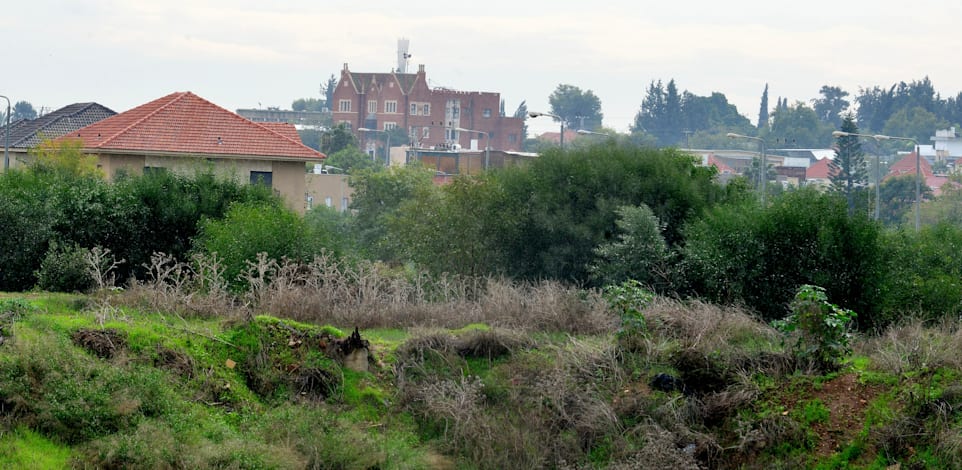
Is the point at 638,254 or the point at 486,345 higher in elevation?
the point at 638,254

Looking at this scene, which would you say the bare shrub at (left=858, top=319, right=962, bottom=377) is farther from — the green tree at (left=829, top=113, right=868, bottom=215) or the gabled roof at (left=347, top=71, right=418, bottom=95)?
the gabled roof at (left=347, top=71, right=418, bottom=95)

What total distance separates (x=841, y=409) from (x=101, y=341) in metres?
10.5

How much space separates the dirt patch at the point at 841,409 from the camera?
50.2 ft

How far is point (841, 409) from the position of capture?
15758 millimetres

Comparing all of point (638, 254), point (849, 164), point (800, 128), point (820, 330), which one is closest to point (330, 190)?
point (849, 164)

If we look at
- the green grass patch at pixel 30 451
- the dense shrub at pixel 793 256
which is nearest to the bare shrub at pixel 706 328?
the dense shrub at pixel 793 256

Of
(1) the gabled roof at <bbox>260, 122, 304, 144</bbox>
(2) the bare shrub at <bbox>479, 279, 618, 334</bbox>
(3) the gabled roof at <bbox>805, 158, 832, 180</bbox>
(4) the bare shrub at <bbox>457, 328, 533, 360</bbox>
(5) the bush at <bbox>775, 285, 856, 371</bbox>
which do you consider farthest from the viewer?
(3) the gabled roof at <bbox>805, 158, 832, 180</bbox>

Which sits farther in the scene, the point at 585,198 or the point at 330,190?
the point at 330,190

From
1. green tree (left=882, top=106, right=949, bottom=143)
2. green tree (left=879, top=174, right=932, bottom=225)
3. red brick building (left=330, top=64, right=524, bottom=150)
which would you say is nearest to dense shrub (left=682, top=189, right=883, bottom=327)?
green tree (left=879, top=174, right=932, bottom=225)

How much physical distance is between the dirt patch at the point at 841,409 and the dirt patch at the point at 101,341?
9867 millimetres

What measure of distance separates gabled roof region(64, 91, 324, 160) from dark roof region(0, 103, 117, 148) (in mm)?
9844

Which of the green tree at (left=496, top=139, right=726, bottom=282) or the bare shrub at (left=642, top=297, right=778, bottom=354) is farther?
the green tree at (left=496, top=139, right=726, bottom=282)

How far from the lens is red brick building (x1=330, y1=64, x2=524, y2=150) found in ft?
370

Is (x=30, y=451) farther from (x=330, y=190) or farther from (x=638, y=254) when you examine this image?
(x=330, y=190)
